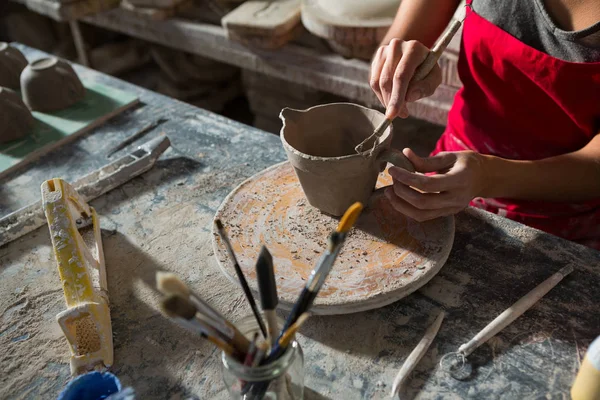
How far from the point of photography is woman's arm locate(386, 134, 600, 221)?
A: 1.06 meters

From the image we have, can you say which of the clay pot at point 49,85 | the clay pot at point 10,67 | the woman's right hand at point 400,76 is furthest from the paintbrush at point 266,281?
the clay pot at point 10,67

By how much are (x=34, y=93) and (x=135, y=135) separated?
1.24ft

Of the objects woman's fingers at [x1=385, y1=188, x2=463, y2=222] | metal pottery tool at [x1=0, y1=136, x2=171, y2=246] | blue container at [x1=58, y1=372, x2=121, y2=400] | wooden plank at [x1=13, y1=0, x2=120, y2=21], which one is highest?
woman's fingers at [x1=385, y1=188, x2=463, y2=222]

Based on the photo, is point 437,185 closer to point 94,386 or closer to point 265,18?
point 94,386

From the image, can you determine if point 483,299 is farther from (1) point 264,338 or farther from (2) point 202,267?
(2) point 202,267

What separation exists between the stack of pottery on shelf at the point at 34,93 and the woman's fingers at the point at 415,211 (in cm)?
116

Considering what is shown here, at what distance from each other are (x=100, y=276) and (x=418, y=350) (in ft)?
2.13

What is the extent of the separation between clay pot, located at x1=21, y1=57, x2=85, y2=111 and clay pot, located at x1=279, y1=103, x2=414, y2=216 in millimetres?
917

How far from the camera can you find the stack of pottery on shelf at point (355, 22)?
2193 mm

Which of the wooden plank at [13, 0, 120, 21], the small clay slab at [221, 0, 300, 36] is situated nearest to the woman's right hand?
the small clay slab at [221, 0, 300, 36]

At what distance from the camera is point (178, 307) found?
0.62m

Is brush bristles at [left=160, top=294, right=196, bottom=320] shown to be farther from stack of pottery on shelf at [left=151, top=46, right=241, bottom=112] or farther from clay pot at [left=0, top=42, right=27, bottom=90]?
stack of pottery on shelf at [left=151, top=46, right=241, bottom=112]

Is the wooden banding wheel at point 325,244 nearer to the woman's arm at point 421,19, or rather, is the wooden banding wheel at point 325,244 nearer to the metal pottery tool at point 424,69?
the metal pottery tool at point 424,69

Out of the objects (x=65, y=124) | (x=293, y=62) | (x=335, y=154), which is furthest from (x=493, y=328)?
(x=293, y=62)
